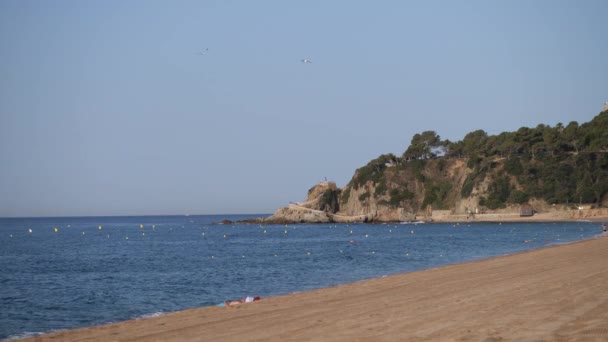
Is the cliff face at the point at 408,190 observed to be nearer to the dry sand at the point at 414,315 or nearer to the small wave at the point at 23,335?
the dry sand at the point at 414,315

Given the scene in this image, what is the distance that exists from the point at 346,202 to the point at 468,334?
144552mm

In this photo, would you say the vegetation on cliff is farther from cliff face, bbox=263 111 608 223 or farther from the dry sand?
the dry sand

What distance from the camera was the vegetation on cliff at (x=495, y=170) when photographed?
121812mm

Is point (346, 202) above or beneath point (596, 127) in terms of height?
beneath

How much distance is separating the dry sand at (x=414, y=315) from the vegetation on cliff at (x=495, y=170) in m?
105

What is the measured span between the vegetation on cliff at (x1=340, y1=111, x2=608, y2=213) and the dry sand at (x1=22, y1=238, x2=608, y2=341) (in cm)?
10509

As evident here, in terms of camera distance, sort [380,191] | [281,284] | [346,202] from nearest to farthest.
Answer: [281,284] → [380,191] → [346,202]

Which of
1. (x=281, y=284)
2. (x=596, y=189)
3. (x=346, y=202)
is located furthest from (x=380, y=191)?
(x=281, y=284)

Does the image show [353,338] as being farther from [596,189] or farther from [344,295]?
[596,189]

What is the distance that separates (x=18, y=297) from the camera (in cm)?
2583

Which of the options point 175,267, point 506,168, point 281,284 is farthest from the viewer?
point 506,168

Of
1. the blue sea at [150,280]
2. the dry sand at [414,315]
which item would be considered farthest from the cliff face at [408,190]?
the dry sand at [414,315]

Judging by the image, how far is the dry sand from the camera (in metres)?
12.8

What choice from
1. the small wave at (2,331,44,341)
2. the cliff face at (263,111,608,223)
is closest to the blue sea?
the small wave at (2,331,44,341)
